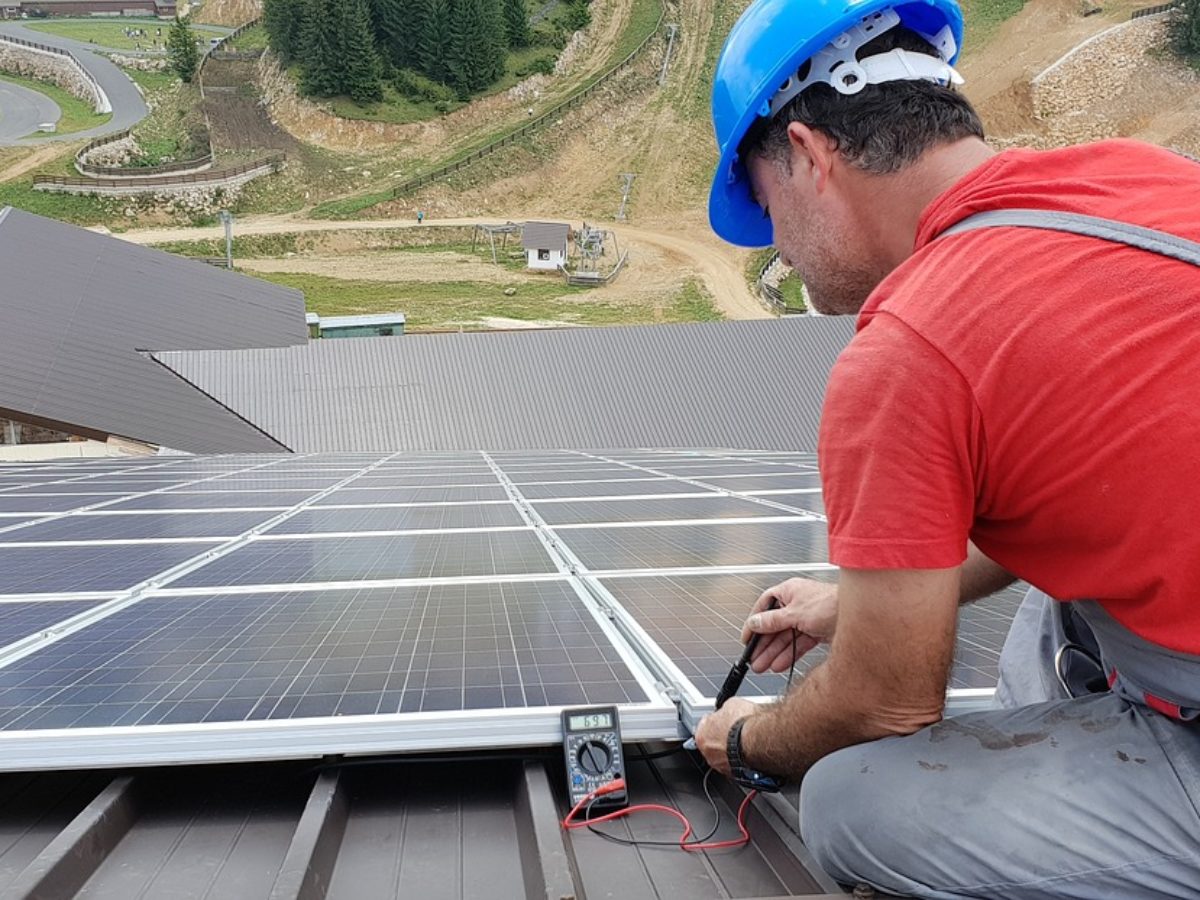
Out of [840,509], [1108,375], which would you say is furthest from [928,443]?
[1108,375]

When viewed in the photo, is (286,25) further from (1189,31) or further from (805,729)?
(805,729)

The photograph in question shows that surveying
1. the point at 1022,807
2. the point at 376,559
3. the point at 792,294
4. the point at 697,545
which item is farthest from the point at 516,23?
the point at 1022,807

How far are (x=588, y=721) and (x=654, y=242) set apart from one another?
215ft

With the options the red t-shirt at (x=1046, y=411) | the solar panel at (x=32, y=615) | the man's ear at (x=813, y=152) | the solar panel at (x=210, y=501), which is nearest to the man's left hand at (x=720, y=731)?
the red t-shirt at (x=1046, y=411)

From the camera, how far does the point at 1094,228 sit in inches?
76.4

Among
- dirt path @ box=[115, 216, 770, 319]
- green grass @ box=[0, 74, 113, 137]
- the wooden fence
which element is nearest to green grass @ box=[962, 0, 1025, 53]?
dirt path @ box=[115, 216, 770, 319]

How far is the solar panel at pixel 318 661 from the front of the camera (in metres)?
2.88

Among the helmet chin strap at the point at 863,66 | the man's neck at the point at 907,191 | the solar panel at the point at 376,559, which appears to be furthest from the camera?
the solar panel at the point at 376,559

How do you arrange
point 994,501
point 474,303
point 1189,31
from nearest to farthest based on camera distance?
1. point 994,501
2. point 474,303
3. point 1189,31

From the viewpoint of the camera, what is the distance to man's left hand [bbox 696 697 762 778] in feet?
8.60

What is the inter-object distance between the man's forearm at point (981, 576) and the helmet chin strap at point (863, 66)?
1587 millimetres

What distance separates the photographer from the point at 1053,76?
7038cm

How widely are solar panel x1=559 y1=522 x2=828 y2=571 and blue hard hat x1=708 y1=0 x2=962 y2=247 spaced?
274 cm

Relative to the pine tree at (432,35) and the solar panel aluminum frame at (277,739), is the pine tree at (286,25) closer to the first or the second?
the pine tree at (432,35)
